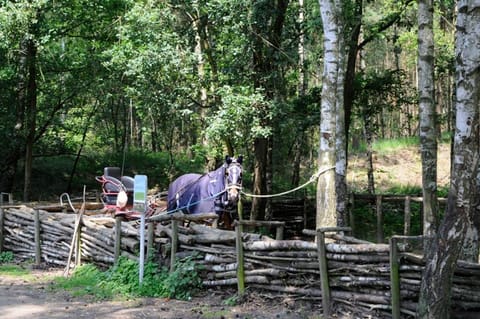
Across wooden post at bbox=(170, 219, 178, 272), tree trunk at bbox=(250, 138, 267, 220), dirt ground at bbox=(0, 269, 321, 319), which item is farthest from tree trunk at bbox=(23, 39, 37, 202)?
wooden post at bbox=(170, 219, 178, 272)

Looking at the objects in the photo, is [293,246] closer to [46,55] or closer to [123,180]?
[123,180]

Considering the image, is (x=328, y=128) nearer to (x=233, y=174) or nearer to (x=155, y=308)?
(x=233, y=174)

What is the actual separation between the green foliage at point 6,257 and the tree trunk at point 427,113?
Result: 28.4 feet

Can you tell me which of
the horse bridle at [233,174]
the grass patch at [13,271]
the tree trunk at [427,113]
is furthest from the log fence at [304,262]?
the tree trunk at [427,113]

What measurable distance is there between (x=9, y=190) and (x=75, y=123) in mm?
5377

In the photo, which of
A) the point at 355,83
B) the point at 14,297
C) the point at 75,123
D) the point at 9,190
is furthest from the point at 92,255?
the point at 75,123

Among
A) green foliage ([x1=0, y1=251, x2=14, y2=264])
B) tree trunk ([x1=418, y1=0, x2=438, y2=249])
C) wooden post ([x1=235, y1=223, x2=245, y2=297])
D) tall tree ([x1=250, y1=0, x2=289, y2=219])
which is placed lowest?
green foliage ([x1=0, y1=251, x2=14, y2=264])

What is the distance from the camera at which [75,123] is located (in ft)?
76.7

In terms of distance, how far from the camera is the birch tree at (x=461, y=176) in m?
5.05

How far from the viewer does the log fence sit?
5.91 m

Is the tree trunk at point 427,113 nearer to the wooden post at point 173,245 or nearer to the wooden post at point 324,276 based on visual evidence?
the wooden post at point 324,276

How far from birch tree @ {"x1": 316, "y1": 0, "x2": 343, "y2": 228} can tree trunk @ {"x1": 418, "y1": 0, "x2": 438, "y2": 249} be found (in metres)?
1.46

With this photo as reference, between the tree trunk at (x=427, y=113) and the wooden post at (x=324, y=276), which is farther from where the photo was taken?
the tree trunk at (x=427, y=113)

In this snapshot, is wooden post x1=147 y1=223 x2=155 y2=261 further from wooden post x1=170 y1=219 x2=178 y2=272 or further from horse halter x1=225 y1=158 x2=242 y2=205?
horse halter x1=225 y1=158 x2=242 y2=205
